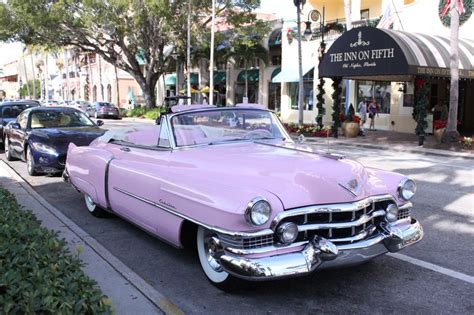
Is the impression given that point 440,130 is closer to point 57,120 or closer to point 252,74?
point 57,120

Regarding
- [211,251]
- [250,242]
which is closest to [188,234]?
[211,251]

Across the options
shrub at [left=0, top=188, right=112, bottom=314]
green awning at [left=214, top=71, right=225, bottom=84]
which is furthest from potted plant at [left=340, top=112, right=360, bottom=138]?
green awning at [left=214, top=71, right=225, bottom=84]

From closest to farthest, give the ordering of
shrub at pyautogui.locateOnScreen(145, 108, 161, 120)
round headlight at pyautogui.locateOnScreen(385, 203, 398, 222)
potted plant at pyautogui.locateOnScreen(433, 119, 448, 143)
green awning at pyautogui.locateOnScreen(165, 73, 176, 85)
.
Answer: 1. round headlight at pyautogui.locateOnScreen(385, 203, 398, 222)
2. potted plant at pyautogui.locateOnScreen(433, 119, 448, 143)
3. shrub at pyautogui.locateOnScreen(145, 108, 161, 120)
4. green awning at pyautogui.locateOnScreen(165, 73, 176, 85)

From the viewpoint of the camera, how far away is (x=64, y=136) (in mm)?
10000

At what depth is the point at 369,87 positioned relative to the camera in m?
27.2

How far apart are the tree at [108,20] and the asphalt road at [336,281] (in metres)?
26.7

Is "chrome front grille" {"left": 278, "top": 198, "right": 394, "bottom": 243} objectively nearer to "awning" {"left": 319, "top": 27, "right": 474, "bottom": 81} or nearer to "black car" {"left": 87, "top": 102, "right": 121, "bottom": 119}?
"awning" {"left": 319, "top": 27, "right": 474, "bottom": 81}

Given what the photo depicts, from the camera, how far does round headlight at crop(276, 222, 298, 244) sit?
3672 millimetres

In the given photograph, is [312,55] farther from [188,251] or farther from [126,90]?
[126,90]

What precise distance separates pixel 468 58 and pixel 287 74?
14.3 m

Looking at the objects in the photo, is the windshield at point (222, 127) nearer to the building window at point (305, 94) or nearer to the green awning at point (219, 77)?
the building window at point (305, 94)

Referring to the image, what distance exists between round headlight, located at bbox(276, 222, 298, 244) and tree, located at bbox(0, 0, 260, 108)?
28597 mm

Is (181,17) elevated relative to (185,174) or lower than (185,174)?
elevated

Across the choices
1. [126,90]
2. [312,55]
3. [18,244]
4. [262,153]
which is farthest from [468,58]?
[126,90]
